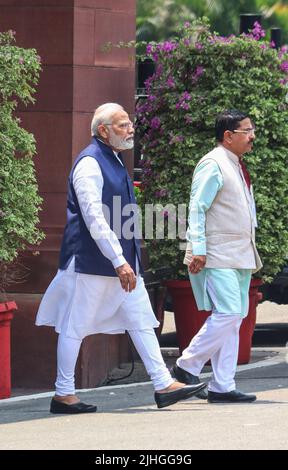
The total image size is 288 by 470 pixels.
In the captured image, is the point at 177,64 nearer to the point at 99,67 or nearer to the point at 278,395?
the point at 99,67

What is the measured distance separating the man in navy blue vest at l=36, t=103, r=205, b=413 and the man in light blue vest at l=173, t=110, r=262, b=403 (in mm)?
415

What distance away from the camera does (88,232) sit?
899cm

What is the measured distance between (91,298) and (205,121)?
268 centimetres

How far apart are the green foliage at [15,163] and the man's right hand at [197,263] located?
117cm

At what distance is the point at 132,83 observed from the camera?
37.4 ft

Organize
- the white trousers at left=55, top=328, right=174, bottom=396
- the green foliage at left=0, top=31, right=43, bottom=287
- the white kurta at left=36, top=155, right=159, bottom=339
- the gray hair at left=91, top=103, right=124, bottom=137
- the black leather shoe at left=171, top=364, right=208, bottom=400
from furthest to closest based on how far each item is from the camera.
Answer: the green foliage at left=0, top=31, right=43, bottom=287 < the black leather shoe at left=171, top=364, right=208, bottom=400 < the gray hair at left=91, top=103, right=124, bottom=137 < the white trousers at left=55, top=328, right=174, bottom=396 < the white kurta at left=36, top=155, right=159, bottom=339

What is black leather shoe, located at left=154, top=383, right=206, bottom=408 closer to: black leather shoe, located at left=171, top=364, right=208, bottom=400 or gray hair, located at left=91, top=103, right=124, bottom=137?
black leather shoe, located at left=171, top=364, right=208, bottom=400

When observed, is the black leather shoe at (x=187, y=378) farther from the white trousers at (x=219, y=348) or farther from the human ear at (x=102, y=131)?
the human ear at (x=102, y=131)

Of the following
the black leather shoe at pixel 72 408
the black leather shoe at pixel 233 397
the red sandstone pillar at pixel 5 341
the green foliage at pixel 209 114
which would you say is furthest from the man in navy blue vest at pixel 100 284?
the green foliage at pixel 209 114

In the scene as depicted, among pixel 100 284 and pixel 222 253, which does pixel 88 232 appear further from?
pixel 222 253

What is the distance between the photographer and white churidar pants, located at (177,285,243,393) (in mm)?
9336

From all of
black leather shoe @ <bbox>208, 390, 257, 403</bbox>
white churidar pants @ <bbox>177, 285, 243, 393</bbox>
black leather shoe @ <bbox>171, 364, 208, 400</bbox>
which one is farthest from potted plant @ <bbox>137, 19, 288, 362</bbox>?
black leather shoe @ <bbox>208, 390, 257, 403</bbox>

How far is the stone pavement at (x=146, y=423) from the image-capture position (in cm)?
768

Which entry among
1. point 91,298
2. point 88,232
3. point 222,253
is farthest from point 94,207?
point 222,253
